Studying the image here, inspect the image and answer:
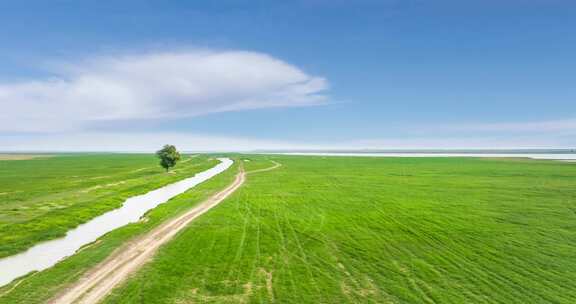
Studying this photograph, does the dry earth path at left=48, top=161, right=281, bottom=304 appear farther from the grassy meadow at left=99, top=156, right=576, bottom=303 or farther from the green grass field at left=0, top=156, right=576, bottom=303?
the grassy meadow at left=99, top=156, right=576, bottom=303

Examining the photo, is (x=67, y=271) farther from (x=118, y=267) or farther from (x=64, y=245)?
(x=64, y=245)

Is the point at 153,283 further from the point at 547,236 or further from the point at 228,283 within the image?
the point at 547,236

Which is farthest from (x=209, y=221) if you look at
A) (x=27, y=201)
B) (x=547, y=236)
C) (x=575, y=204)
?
(x=575, y=204)

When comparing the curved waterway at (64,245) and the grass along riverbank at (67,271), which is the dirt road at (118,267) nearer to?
the grass along riverbank at (67,271)

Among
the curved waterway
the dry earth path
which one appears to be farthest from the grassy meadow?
the curved waterway

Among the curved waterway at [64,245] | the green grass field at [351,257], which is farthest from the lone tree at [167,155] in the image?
the green grass field at [351,257]
